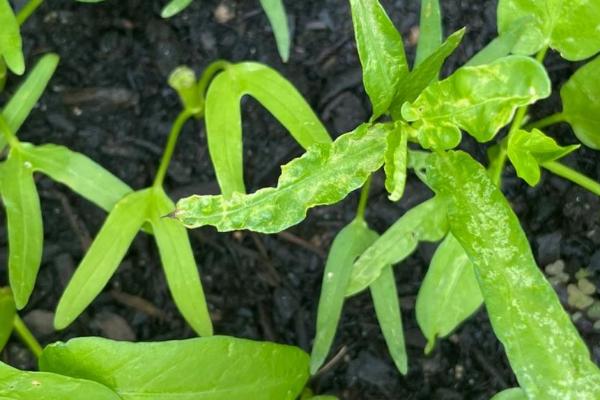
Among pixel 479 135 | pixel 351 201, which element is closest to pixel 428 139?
pixel 479 135

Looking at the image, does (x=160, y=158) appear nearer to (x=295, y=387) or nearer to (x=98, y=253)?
(x=98, y=253)

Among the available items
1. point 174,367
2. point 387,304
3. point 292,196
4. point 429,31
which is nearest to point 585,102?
point 429,31

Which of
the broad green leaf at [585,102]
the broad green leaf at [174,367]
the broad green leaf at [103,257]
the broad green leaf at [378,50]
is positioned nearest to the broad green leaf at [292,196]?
the broad green leaf at [378,50]

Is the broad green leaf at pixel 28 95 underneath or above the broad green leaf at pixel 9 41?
underneath

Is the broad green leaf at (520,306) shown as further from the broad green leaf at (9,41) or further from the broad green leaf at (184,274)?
the broad green leaf at (9,41)

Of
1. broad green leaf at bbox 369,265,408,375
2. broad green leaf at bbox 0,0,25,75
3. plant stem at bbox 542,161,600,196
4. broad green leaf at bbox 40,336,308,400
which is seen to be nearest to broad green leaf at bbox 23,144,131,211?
broad green leaf at bbox 0,0,25,75

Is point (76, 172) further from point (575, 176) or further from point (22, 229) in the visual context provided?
point (575, 176)
